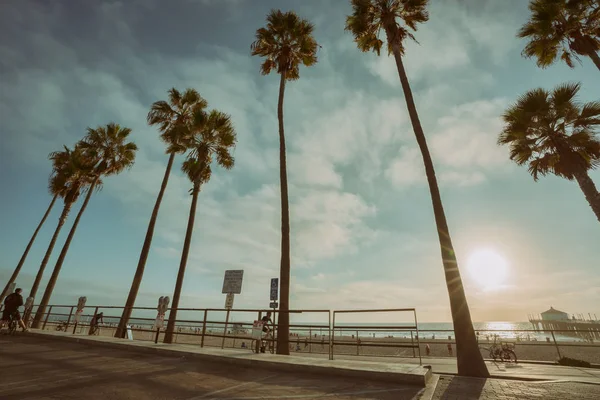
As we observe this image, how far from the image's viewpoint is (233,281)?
445 inches

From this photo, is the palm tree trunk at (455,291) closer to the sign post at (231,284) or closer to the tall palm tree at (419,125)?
the tall palm tree at (419,125)

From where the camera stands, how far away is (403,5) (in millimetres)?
13133

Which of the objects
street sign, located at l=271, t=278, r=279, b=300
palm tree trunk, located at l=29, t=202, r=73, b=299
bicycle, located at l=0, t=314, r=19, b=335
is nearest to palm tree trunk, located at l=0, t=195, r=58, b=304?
palm tree trunk, located at l=29, t=202, r=73, b=299

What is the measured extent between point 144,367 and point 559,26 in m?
21.0

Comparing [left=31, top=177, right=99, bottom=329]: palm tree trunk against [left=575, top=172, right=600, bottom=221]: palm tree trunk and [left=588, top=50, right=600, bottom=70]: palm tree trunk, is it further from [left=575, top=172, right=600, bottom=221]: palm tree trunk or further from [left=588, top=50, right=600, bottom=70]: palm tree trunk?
[left=588, top=50, right=600, bottom=70]: palm tree trunk

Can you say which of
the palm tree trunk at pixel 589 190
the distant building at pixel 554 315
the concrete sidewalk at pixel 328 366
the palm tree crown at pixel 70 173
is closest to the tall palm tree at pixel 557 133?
the palm tree trunk at pixel 589 190

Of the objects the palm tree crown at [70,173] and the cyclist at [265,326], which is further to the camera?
the palm tree crown at [70,173]

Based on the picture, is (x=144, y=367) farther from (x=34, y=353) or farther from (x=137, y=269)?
(x=137, y=269)

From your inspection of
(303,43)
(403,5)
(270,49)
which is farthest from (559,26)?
(270,49)

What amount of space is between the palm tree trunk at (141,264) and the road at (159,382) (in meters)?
7.59

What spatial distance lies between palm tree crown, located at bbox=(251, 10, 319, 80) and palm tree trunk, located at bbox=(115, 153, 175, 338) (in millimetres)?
9387

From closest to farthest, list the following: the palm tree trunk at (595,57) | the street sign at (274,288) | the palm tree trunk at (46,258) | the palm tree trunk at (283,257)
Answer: the palm tree trunk at (283,257)
the street sign at (274,288)
the palm tree trunk at (595,57)
the palm tree trunk at (46,258)

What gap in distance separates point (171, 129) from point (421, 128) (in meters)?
15.6

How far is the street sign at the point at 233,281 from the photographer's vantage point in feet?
36.5
